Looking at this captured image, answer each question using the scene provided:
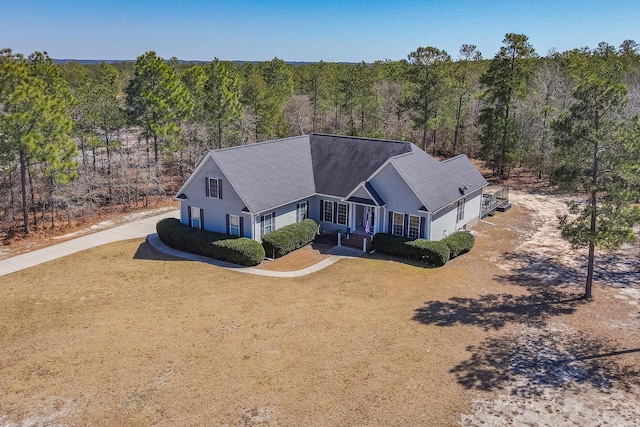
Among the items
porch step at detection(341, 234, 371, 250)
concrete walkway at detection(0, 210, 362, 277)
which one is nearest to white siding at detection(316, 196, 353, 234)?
porch step at detection(341, 234, 371, 250)

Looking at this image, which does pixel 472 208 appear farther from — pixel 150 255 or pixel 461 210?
pixel 150 255

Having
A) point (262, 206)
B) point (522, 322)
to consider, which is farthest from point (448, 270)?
point (262, 206)

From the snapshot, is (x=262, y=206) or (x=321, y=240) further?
(x=321, y=240)

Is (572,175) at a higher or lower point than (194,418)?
higher

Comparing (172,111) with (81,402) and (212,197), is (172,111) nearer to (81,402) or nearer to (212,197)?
(212,197)

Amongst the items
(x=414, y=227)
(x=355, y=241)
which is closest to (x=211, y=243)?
(x=355, y=241)

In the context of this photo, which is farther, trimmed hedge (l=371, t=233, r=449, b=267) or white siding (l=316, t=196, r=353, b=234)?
white siding (l=316, t=196, r=353, b=234)

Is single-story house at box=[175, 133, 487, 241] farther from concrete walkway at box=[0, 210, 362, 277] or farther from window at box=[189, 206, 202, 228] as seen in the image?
concrete walkway at box=[0, 210, 362, 277]
